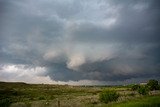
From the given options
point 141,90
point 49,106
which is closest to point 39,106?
A: point 49,106

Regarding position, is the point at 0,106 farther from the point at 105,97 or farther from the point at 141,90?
the point at 141,90

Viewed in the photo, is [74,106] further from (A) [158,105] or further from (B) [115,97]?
(A) [158,105]

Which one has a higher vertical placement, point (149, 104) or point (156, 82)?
point (156, 82)

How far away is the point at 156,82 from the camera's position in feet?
510

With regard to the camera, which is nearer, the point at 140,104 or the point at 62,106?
the point at 140,104

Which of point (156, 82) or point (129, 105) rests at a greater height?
point (156, 82)

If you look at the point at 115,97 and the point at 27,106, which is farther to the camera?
the point at 27,106

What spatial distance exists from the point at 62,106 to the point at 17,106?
14.1 meters

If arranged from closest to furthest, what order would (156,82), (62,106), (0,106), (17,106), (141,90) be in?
(0,106) → (62,106) → (17,106) → (141,90) → (156,82)

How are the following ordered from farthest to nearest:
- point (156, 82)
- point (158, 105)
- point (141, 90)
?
point (156, 82) → point (141, 90) → point (158, 105)

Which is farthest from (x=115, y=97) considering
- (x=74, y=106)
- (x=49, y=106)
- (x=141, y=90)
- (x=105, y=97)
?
(x=141, y=90)

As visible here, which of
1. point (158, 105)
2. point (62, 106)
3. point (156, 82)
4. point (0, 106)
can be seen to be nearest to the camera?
point (158, 105)

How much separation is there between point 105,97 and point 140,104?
88.6 feet

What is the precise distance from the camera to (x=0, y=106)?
68.1 meters
